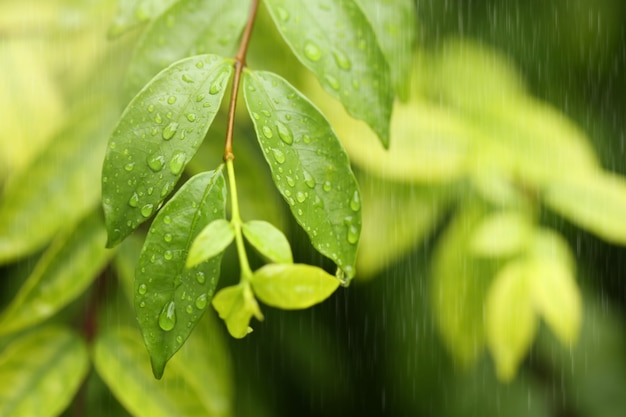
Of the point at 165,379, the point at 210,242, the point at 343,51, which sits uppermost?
the point at 343,51

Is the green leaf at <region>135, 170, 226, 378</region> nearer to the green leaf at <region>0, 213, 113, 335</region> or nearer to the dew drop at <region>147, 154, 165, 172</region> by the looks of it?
the dew drop at <region>147, 154, 165, 172</region>

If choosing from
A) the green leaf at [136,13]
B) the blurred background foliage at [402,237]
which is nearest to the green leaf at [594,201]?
the blurred background foliage at [402,237]

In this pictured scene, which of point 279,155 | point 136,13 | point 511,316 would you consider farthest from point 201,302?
point 511,316

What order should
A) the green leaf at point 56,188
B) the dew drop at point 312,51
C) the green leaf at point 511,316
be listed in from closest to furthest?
the dew drop at point 312,51
the green leaf at point 56,188
the green leaf at point 511,316

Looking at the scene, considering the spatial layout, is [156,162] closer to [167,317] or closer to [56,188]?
[167,317]

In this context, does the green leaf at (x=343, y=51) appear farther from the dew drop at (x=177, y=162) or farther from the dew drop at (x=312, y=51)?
the dew drop at (x=177, y=162)

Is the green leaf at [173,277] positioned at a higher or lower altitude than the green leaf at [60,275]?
higher
